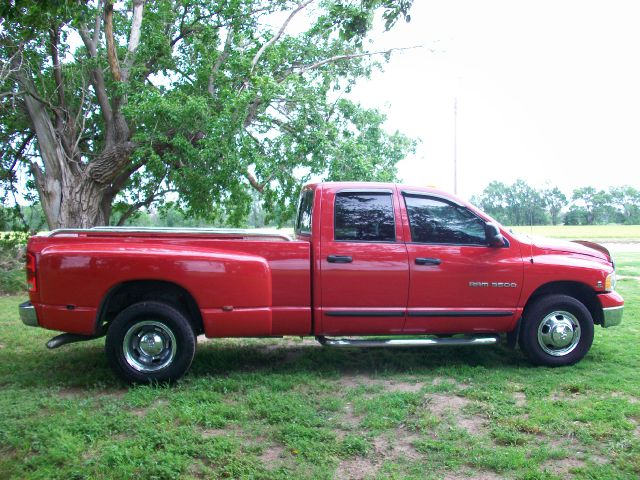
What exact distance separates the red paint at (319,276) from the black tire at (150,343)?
237mm

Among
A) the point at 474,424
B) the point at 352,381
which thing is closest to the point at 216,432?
the point at 352,381

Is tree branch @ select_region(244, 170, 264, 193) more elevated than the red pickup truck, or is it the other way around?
tree branch @ select_region(244, 170, 264, 193)

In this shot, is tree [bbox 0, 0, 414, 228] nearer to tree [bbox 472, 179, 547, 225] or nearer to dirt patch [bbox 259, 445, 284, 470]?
tree [bbox 472, 179, 547, 225]

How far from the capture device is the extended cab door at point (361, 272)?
584cm

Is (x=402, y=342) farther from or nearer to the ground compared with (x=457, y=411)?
farther from the ground

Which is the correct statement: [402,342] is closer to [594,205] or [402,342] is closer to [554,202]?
[554,202]

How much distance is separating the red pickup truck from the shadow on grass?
0.37 meters

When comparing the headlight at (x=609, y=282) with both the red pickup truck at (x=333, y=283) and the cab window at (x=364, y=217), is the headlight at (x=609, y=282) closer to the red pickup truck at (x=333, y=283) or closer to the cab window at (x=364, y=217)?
the red pickup truck at (x=333, y=283)

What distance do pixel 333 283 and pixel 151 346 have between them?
178 cm

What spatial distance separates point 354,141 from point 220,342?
726 centimetres

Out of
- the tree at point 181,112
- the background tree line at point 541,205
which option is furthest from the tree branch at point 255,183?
the background tree line at point 541,205

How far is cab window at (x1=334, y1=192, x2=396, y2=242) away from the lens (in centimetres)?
601

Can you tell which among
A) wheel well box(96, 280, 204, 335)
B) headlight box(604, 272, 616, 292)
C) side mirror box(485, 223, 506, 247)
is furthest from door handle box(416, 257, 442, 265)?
wheel well box(96, 280, 204, 335)

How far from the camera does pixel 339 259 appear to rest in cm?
582
